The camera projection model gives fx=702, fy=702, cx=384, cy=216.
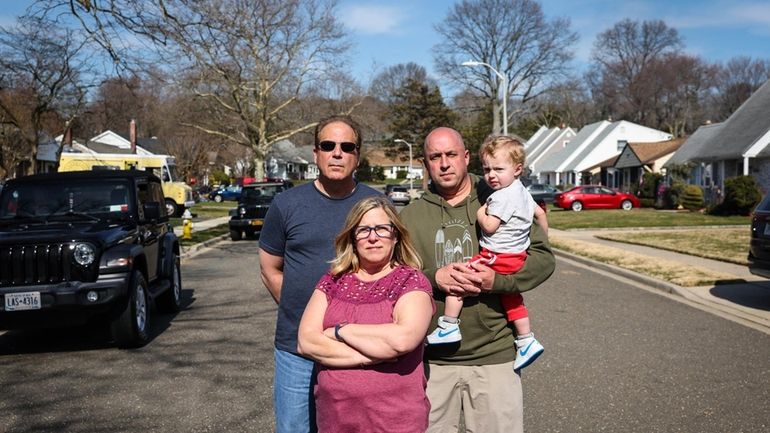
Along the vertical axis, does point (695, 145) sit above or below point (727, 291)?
above

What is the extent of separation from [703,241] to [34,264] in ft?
54.7

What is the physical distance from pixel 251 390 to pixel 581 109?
297 feet

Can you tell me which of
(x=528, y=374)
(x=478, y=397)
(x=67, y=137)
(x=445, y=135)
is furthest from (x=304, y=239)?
(x=67, y=137)

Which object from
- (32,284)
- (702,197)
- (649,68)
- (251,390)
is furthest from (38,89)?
(649,68)

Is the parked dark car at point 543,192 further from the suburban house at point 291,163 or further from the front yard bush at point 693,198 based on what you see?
the suburban house at point 291,163

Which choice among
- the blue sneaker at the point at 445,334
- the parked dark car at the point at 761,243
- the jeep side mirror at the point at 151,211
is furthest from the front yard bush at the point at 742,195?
the blue sneaker at the point at 445,334

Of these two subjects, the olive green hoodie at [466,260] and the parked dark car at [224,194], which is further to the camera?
the parked dark car at [224,194]

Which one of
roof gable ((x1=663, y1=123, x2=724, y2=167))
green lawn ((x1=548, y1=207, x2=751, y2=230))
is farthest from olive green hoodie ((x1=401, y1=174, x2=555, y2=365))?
roof gable ((x1=663, y1=123, x2=724, y2=167))

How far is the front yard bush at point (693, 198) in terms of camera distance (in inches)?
1353

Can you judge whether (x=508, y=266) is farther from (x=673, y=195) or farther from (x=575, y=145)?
(x=575, y=145)

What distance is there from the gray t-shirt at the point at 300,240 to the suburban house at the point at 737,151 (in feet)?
110

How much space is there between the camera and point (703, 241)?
18.6 meters

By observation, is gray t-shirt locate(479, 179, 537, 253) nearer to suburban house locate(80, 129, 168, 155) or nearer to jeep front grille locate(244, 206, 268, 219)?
jeep front grille locate(244, 206, 268, 219)

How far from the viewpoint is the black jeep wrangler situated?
6.96 meters
